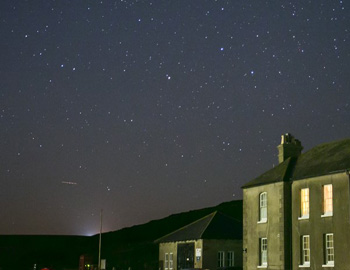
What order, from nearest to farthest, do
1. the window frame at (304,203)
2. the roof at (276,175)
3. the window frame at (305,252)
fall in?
the window frame at (305,252) → the window frame at (304,203) → the roof at (276,175)

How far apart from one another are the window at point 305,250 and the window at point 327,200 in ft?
7.94

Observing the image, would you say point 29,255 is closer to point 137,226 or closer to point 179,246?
point 137,226

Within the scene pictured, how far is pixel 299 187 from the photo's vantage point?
3850 cm

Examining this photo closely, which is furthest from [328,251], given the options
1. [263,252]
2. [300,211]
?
[263,252]

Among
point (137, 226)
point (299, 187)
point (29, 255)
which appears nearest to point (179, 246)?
point (299, 187)

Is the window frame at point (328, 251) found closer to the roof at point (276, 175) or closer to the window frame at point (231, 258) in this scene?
the roof at point (276, 175)

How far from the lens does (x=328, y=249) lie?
35.2 meters

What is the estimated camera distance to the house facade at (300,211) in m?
34.8

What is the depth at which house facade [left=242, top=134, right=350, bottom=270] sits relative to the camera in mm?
34750

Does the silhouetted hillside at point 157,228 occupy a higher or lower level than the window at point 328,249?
higher

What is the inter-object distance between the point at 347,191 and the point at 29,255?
314 feet

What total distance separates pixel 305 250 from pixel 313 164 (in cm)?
560

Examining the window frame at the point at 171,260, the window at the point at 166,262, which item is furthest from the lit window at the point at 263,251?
the window at the point at 166,262

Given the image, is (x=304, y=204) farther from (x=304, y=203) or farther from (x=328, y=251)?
(x=328, y=251)
